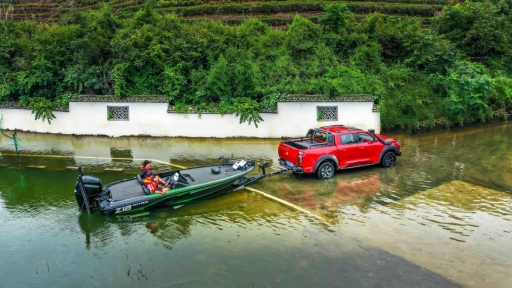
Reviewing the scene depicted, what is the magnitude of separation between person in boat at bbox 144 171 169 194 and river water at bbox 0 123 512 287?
1.93 ft

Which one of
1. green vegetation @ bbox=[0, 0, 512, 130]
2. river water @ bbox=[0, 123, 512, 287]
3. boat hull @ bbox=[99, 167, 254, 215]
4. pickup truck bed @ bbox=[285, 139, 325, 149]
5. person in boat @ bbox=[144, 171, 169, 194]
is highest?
green vegetation @ bbox=[0, 0, 512, 130]

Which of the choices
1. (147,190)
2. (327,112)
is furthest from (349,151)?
(147,190)

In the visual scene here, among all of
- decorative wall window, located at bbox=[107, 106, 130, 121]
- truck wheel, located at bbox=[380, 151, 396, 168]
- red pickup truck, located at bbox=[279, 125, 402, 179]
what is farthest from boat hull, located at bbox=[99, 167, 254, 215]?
decorative wall window, located at bbox=[107, 106, 130, 121]

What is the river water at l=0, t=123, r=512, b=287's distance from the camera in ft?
22.3

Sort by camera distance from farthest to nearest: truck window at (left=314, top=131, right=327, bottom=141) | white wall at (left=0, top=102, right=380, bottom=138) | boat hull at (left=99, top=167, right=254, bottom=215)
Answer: white wall at (left=0, top=102, right=380, bottom=138), truck window at (left=314, top=131, right=327, bottom=141), boat hull at (left=99, top=167, right=254, bottom=215)

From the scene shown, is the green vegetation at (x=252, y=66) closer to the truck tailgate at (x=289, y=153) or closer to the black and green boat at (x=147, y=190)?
the truck tailgate at (x=289, y=153)

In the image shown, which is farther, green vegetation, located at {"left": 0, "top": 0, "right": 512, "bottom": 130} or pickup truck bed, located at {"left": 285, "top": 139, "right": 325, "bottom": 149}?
green vegetation, located at {"left": 0, "top": 0, "right": 512, "bottom": 130}

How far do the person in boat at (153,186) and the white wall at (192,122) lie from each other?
7.56 meters

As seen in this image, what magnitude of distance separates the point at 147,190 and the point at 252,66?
9339 mm

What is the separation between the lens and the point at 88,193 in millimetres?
9102

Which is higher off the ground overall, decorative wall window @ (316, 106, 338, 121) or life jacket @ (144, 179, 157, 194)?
decorative wall window @ (316, 106, 338, 121)

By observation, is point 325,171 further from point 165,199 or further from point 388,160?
point 165,199

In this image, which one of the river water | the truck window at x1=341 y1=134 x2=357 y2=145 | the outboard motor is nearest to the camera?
the river water

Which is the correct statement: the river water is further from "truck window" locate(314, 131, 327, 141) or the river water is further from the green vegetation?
the green vegetation
